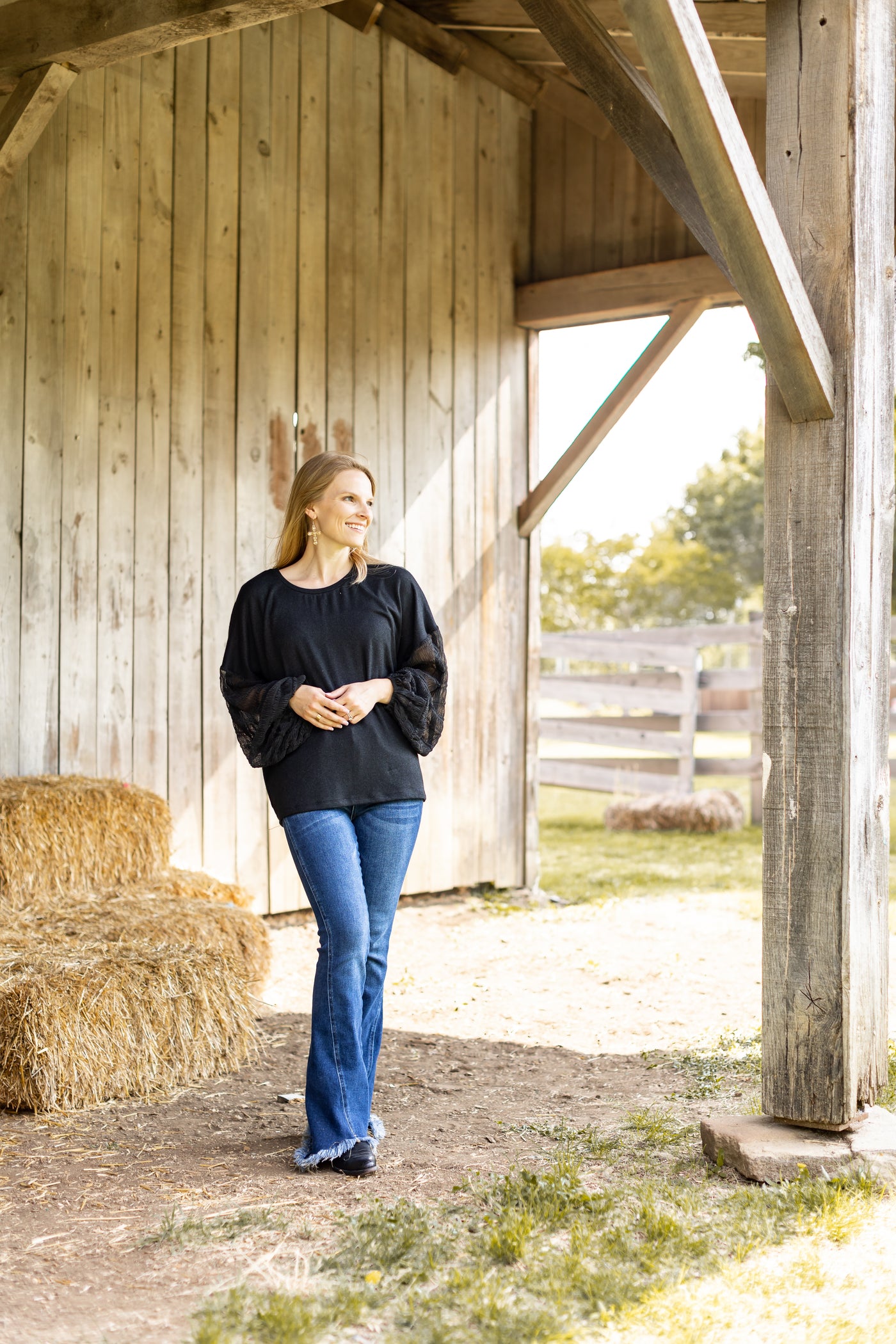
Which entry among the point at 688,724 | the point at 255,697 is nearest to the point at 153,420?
the point at 255,697

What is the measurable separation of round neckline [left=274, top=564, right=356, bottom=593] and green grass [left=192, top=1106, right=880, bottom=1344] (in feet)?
4.60

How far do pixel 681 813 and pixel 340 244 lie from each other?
557 centimetres

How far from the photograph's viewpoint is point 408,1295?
226cm

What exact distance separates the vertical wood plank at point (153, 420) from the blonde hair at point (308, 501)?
2.21m

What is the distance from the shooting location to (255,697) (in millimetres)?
3043

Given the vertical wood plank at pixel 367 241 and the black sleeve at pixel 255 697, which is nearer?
the black sleeve at pixel 255 697

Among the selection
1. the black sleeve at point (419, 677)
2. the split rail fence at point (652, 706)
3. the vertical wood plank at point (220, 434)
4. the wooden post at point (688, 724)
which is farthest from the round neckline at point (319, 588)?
the wooden post at point (688, 724)

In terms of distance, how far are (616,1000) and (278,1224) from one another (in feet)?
7.72

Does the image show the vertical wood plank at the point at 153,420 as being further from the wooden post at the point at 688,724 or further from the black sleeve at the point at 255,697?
the wooden post at the point at 688,724

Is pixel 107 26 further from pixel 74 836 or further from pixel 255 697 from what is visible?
pixel 74 836

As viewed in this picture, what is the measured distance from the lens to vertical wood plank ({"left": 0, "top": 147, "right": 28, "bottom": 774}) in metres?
4.74

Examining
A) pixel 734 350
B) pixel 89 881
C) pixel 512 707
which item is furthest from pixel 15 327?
pixel 734 350

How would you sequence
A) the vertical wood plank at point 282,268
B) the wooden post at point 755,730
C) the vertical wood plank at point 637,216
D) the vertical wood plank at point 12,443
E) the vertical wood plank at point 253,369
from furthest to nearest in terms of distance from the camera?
the wooden post at point 755,730 < the vertical wood plank at point 637,216 < the vertical wood plank at point 282,268 < the vertical wood plank at point 253,369 < the vertical wood plank at point 12,443

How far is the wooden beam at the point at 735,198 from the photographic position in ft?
8.48
